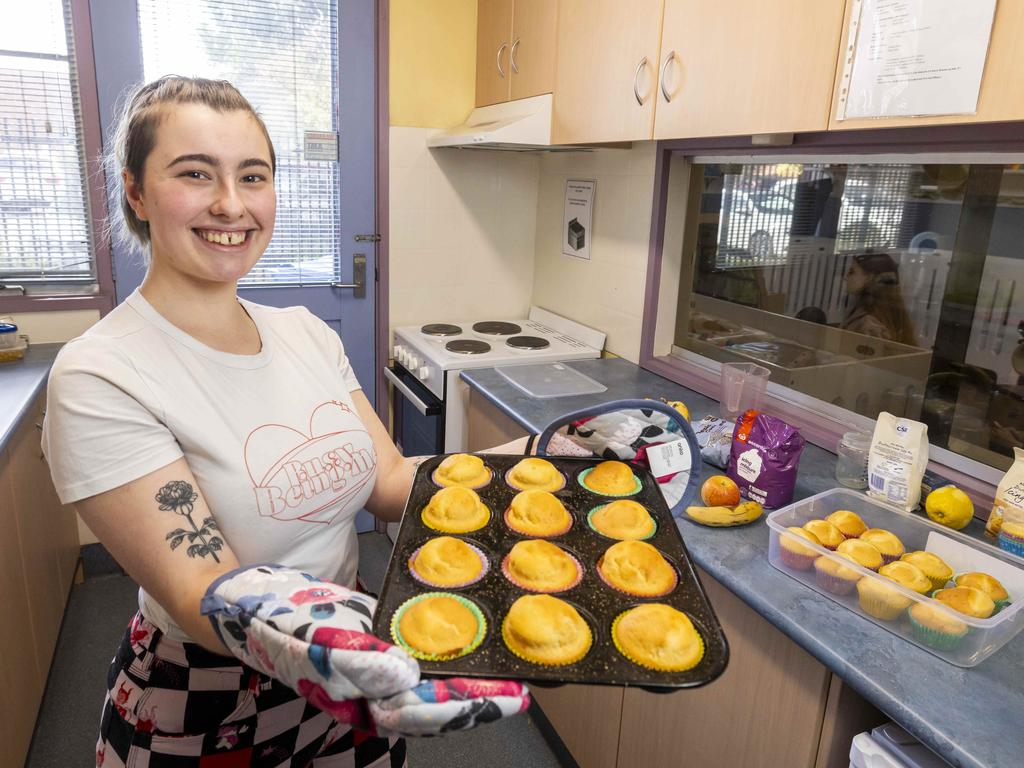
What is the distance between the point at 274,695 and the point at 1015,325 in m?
1.52

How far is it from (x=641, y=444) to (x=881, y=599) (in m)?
0.45

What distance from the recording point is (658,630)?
84 cm

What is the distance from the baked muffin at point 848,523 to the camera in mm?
1219

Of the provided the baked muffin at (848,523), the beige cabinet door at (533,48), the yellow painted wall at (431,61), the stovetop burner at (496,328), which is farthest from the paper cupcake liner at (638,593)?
the yellow painted wall at (431,61)

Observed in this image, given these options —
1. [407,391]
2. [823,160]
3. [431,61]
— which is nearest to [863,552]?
[823,160]

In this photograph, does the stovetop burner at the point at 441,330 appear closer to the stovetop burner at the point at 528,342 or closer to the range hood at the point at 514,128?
the stovetop burner at the point at 528,342

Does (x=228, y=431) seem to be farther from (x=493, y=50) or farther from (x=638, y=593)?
(x=493, y=50)

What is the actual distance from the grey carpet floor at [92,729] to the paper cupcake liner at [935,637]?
3.91 ft

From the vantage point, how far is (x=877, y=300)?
1.71 m

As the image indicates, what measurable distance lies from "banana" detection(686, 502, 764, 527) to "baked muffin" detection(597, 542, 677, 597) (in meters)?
0.37

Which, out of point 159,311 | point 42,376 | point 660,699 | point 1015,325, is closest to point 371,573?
point 42,376

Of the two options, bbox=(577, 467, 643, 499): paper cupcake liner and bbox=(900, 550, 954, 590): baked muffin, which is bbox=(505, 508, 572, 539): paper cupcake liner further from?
bbox=(900, 550, 954, 590): baked muffin

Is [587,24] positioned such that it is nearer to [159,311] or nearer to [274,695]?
[159,311]

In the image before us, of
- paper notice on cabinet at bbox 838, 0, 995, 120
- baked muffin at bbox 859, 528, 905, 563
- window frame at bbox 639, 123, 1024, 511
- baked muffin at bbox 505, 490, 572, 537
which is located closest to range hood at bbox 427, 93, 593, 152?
window frame at bbox 639, 123, 1024, 511
